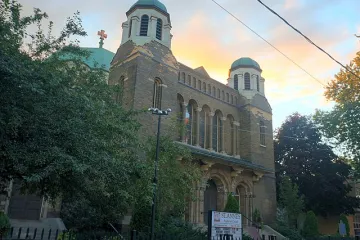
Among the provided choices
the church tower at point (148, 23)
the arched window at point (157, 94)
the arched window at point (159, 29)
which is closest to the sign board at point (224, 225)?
the arched window at point (157, 94)

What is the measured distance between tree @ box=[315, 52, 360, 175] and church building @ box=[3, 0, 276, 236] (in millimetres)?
5102

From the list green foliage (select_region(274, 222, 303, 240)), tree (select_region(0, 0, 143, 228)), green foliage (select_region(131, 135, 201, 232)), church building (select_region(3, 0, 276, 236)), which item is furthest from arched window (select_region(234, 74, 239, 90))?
tree (select_region(0, 0, 143, 228))

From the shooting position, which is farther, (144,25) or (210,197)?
(144,25)

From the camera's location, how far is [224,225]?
39.1ft

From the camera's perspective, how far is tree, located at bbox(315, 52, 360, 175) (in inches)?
882

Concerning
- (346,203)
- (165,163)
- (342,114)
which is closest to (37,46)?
(165,163)

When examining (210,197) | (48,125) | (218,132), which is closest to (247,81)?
(218,132)

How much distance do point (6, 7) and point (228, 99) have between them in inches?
789

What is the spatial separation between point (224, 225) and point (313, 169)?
936 inches

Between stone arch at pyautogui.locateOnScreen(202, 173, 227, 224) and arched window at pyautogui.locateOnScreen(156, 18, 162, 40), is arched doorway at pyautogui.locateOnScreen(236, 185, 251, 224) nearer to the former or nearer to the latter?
stone arch at pyautogui.locateOnScreen(202, 173, 227, 224)

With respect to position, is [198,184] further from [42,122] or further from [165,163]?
[42,122]

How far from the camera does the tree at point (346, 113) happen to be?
22.4m

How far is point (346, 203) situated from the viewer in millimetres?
31328

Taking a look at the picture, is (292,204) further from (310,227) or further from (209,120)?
(209,120)
